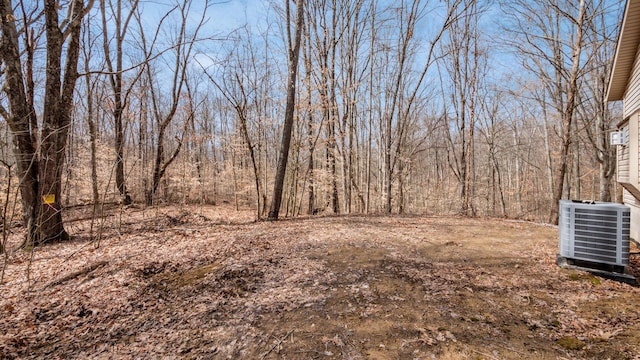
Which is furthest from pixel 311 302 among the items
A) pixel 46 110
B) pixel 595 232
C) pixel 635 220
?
pixel 635 220

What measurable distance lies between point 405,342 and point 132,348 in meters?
2.38

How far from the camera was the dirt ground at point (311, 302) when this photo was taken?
229 centimetres

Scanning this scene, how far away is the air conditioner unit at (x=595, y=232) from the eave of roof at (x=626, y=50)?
4.46 metres

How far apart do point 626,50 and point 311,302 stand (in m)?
8.36

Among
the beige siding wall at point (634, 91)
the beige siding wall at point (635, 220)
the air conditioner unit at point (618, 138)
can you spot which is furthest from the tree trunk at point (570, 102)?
the beige siding wall at point (635, 220)

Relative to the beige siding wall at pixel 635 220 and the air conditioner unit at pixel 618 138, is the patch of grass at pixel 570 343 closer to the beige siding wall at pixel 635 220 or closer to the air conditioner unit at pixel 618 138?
the beige siding wall at pixel 635 220

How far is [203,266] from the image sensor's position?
3971 millimetres

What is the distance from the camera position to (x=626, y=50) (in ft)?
19.0

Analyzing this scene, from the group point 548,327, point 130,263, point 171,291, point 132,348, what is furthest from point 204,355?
point 548,327

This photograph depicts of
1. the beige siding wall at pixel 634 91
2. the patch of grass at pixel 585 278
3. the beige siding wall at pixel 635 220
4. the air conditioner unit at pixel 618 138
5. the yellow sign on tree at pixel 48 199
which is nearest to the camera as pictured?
the patch of grass at pixel 585 278

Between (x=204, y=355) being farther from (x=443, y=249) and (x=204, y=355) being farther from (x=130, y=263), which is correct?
(x=443, y=249)

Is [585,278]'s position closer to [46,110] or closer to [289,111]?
[289,111]

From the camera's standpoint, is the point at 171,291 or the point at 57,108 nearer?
the point at 171,291

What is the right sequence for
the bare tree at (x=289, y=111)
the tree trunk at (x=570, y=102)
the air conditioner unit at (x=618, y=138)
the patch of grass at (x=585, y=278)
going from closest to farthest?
the patch of grass at (x=585, y=278)
the air conditioner unit at (x=618, y=138)
the tree trunk at (x=570, y=102)
the bare tree at (x=289, y=111)
